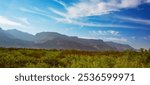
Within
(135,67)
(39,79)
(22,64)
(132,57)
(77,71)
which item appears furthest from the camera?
(132,57)

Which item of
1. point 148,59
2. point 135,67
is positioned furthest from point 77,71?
point 148,59

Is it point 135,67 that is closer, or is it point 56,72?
point 56,72

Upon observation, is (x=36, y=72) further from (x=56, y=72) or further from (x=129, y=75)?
(x=129, y=75)

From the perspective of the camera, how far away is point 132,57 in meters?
21.2

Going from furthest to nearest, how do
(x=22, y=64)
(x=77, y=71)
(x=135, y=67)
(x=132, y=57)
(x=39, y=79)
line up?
(x=132, y=57) → (x=22, y=64) → (x=135, y=67) → (x=77, y=71) → (x=39, y=79)

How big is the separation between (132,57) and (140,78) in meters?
6.84

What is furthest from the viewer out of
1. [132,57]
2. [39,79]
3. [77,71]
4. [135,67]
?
[132,57]

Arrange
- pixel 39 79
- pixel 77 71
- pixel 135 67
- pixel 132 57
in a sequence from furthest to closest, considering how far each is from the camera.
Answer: pixel 132 57
pixel 135 67
pixel 77 71
pixel 39 79

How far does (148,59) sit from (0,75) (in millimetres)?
8316

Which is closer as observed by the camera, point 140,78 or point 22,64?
point 140,78

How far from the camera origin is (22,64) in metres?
19.0

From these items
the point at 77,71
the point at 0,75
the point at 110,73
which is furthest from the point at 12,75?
the point at 110,73

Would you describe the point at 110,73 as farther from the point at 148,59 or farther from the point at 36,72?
the point at 148,59

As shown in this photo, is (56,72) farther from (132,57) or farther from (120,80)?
(132,57)
